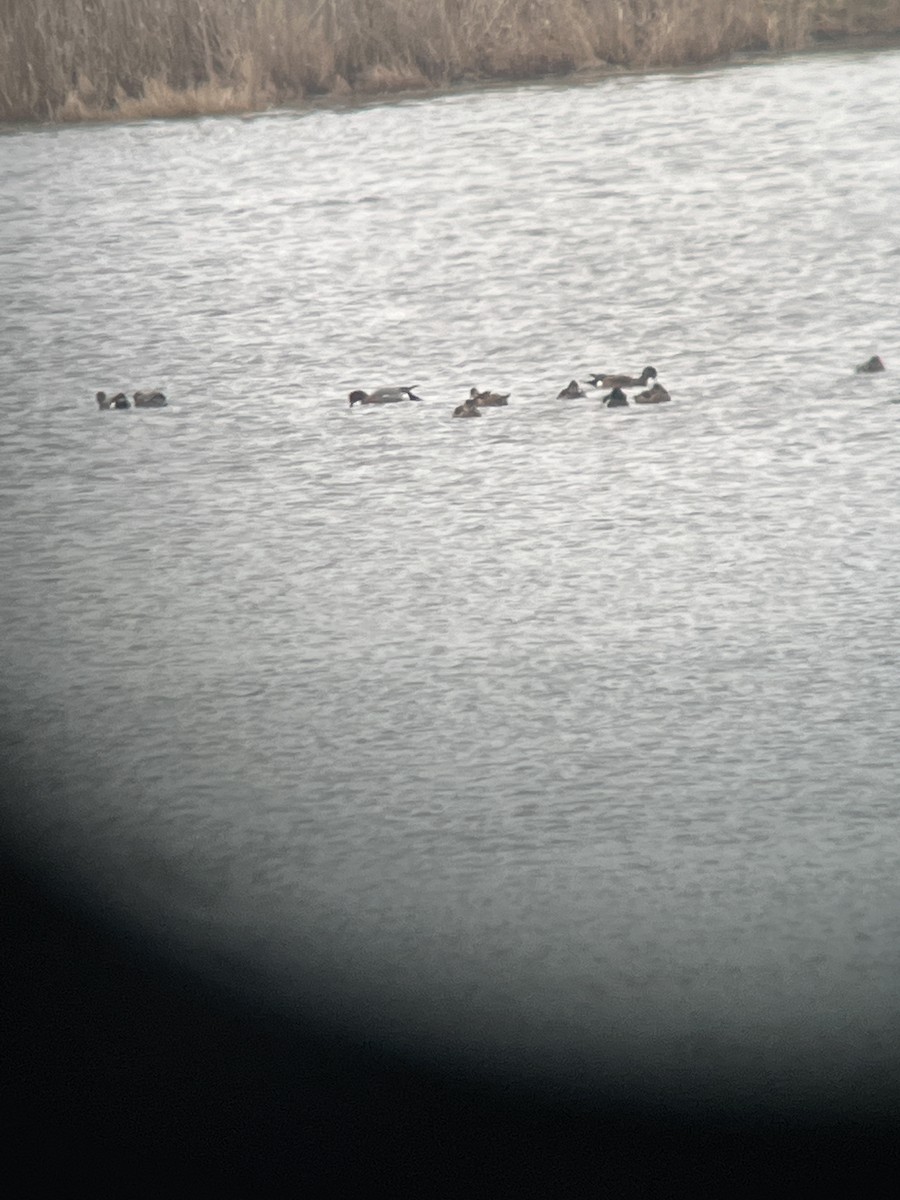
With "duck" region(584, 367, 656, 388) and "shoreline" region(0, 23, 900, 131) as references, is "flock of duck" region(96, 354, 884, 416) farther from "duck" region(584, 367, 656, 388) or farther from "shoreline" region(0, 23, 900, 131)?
"shoreline" region(0, 23, 900, 131)

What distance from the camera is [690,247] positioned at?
212cm

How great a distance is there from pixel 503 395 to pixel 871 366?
1.12 feet

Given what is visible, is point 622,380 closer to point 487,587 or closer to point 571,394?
point 571,394

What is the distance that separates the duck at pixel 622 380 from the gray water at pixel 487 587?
0.02m

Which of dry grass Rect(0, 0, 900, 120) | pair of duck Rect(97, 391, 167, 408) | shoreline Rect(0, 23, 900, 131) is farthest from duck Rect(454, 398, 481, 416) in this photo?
dry grass Rect(0, 0, 900, 120)

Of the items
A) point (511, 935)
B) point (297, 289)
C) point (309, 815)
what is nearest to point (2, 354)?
point (297, 289)

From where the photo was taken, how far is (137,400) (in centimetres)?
175

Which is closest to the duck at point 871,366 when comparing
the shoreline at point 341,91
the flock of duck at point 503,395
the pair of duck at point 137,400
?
the flock of duck at point 503,395

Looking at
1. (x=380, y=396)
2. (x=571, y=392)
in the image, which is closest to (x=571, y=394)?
(x=571, y=392)

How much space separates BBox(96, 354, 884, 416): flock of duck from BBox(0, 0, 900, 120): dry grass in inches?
55.3

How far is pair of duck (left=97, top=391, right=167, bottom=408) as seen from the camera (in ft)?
5.70

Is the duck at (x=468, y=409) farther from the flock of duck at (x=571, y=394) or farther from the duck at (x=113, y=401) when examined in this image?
the duck at (x=113, y=401)

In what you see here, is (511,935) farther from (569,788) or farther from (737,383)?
(737,383)

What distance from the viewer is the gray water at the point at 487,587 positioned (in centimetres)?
79
